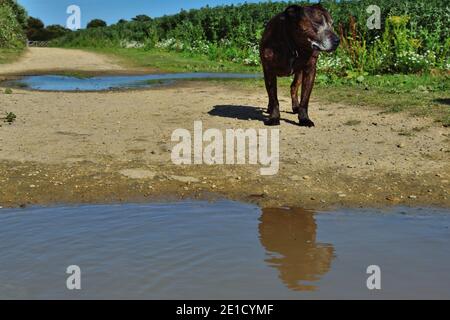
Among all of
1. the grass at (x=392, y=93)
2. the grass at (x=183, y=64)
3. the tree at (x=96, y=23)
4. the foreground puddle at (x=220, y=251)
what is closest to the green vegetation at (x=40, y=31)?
the tree at (x=96, y=23)

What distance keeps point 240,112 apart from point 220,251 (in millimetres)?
6189

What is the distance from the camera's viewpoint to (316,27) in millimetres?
8312

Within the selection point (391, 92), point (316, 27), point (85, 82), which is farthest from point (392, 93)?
point (85, 82)

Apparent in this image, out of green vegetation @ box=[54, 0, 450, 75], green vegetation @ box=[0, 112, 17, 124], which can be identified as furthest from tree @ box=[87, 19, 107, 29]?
green vegetation @ box=[0, 112, 17, 124]

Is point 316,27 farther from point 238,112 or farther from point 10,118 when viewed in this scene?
point 10,118

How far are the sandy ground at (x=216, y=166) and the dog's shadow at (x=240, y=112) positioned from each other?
17mm

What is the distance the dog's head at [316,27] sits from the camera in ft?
27.1

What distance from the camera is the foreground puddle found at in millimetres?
3502

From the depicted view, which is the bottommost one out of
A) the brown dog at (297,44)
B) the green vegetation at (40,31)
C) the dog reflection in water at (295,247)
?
the dog reflection in water at (295,247)

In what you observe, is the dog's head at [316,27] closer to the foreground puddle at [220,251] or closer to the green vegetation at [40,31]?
the foreground puddle at [220,251]

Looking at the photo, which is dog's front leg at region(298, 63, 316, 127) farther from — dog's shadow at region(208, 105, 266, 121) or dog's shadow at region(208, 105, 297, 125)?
dog's shadow at region(208, 105, 266, 121)

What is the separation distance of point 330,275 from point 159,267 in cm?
101

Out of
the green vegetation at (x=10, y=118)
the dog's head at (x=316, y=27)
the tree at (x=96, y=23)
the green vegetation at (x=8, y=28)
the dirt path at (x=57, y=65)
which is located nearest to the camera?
the dog's head at (x=316, y=27)

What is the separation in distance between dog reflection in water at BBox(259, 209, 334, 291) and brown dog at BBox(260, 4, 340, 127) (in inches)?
142
